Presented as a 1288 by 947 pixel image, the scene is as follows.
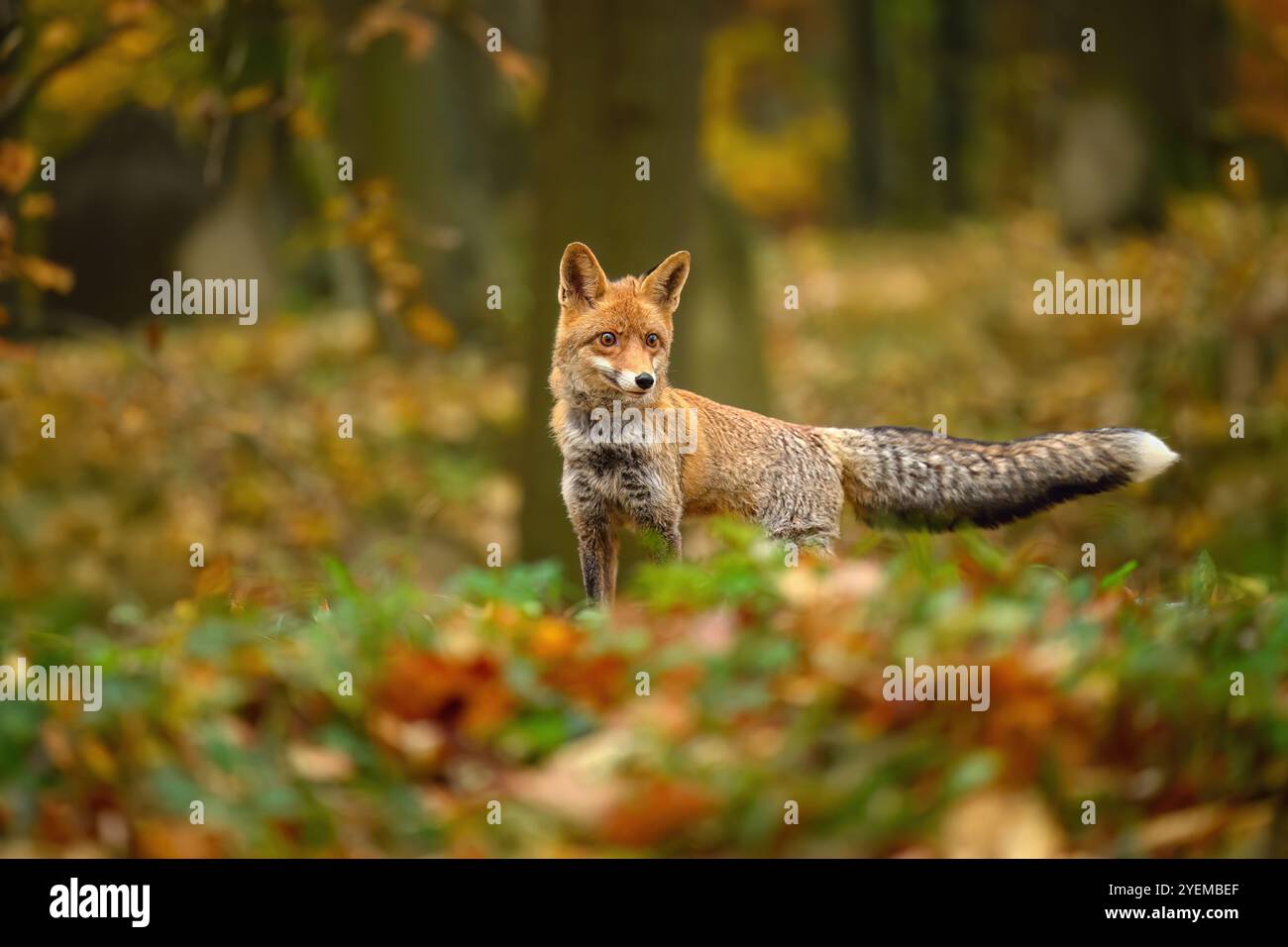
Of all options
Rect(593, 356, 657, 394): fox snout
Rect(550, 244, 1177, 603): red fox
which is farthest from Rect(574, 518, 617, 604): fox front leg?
Rect(593, 356, 657, 394): fox snout

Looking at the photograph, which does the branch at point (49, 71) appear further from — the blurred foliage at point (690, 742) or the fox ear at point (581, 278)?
the blurred foliage at point (690, 742)

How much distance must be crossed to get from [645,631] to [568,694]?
0.44 meters

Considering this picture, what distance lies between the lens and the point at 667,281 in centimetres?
594

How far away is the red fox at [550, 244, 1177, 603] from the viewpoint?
5762 mm

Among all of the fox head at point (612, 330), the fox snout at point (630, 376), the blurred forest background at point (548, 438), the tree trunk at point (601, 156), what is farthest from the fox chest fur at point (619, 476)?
the tree trunk at point (601, 156)

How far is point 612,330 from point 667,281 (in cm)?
38

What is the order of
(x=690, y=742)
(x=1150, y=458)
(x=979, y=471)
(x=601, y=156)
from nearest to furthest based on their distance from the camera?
(x=690, y=742), (x=1150, y=458), (x=979, y=471), (x=601, y=156)

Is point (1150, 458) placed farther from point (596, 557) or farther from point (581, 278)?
point (581, 278)

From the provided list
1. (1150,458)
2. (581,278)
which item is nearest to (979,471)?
(1150,458)

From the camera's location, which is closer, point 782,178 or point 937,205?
point 937,205

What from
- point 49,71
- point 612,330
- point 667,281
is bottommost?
point 612,330

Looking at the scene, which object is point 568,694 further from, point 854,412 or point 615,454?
point 854,412
